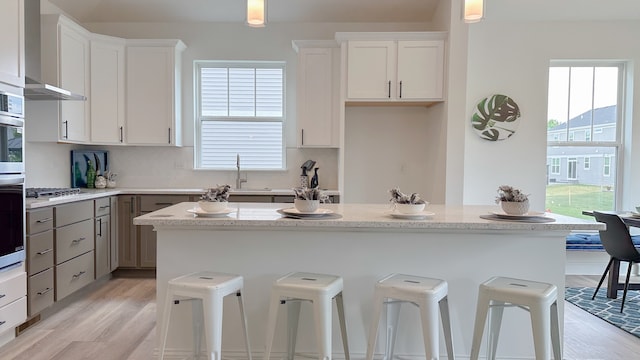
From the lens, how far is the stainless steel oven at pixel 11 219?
105 inches

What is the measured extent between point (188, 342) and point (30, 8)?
2.91 m

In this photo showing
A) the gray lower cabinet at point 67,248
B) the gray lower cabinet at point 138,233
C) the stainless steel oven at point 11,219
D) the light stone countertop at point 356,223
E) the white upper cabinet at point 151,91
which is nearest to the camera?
the light stone countertop at point 356,223

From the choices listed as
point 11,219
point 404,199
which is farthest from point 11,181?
point 404,199

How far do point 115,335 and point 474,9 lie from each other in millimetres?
3136

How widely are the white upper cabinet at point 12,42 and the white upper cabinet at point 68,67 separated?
1062 millimetres

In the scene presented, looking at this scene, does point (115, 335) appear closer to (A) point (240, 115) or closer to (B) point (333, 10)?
(A) point (240, 115)

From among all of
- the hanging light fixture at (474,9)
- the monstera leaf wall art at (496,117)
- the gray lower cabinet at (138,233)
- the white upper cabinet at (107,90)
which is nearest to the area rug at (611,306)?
the monstera leaf wall art at (496,117)

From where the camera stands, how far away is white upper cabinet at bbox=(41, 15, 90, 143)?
3906 millimetres

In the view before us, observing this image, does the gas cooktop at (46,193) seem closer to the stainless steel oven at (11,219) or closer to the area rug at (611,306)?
the stainless steel oven at (11,219)

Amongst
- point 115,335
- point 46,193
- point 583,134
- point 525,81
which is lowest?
point 115,335

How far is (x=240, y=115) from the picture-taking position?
5.13m

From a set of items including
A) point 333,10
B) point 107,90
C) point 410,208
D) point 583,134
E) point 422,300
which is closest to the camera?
point 422,300

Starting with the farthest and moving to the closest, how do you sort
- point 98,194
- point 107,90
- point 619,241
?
point 107,90
point 98,194
point 619,241

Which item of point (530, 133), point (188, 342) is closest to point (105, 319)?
point (188, 342)
